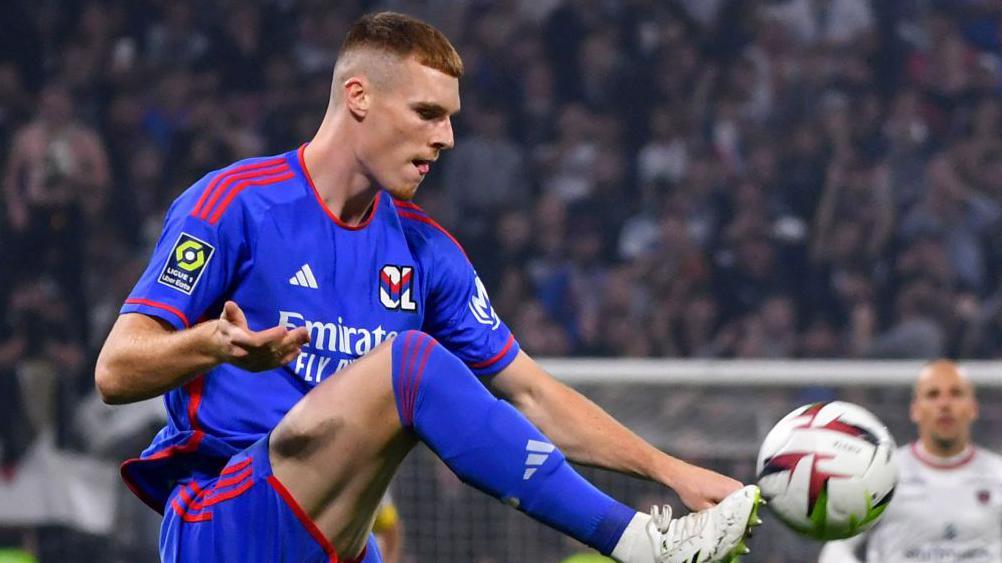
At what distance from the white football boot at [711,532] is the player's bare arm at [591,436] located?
0.49 ft

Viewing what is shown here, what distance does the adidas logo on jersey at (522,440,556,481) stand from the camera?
3.04 metres

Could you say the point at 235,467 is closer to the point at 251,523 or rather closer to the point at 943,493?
the point at 251,523

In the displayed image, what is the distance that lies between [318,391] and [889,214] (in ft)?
22.8

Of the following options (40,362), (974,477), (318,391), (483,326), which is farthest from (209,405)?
(40,362)

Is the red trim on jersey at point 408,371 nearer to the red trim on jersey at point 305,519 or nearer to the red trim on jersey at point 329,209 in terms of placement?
the red trim on jersey at point 305,519

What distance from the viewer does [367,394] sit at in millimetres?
3055

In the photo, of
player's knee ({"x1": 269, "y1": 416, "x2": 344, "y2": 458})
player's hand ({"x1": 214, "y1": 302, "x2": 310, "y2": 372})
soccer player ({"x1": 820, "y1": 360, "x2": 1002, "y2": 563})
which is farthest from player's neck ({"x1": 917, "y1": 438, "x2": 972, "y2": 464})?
player's hand ({"x1": 214, "y1": 302, "x2": 310, "y2": 372})

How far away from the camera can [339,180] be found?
11.6ft

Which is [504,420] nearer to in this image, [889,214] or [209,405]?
[209,405]

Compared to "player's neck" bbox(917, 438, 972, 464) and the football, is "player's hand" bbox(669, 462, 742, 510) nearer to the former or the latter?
the football

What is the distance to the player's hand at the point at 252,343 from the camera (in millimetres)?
2781

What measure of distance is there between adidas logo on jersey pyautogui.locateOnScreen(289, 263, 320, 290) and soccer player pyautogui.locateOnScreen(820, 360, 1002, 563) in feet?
13.5

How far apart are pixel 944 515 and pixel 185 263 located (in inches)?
185

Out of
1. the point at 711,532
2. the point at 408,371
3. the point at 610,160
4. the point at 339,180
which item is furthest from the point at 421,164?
the point at 610,160
